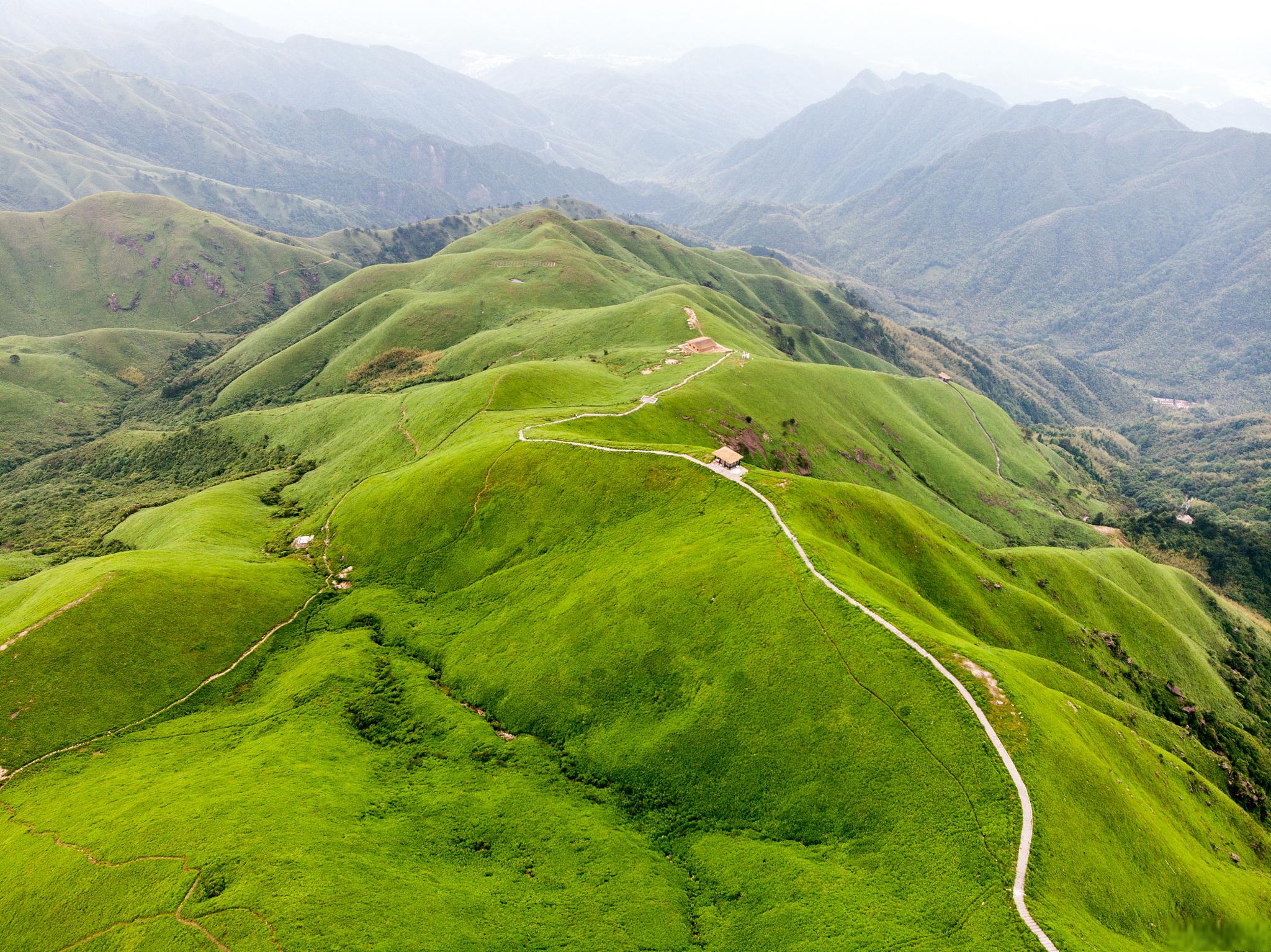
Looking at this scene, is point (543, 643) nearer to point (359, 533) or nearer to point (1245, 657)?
point (359, 533)

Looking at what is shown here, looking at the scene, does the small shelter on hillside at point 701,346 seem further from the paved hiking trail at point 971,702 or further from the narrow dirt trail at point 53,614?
the narrow dirt trail at point 53,614

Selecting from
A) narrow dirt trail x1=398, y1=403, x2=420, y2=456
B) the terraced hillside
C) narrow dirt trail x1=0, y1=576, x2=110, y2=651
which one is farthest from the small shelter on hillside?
narrow dirt trail x1=0, y1=576, x2=110, y2=651

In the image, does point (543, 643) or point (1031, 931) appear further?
point (543, 643)

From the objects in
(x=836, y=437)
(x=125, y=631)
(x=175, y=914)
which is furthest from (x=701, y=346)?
(x=175, y=914)

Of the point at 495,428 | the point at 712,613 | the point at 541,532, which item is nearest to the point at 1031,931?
the point at 712,613

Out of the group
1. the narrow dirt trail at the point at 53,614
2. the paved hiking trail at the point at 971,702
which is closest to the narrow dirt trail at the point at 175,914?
the narrow dirt trail at the point at 53,614

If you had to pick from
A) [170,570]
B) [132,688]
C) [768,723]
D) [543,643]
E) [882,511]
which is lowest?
[132,688]

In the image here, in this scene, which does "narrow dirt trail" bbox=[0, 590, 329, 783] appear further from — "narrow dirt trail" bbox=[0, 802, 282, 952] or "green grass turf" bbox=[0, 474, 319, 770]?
"narrow dirt trail" bbox=[0, 802, 282, 952]
